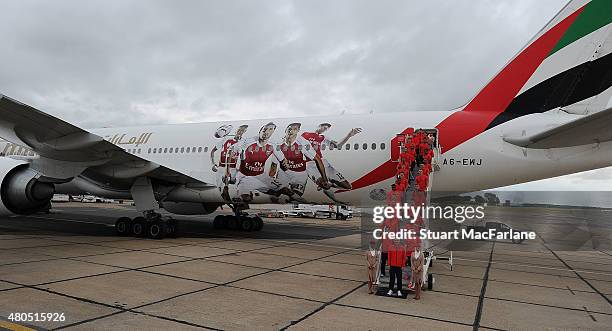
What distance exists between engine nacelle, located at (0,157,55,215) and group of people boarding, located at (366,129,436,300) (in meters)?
11.3

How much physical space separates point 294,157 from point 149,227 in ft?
17.5

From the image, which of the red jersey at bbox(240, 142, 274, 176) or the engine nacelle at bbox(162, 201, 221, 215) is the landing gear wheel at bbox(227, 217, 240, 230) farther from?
the red jersey at bbox(240, 142, 274, 176)

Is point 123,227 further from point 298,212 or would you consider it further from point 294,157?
point 298,212

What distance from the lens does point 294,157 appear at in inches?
497

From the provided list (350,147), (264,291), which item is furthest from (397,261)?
(350,147)

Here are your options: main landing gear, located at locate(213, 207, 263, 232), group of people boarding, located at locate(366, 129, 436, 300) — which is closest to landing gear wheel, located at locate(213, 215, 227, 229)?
main landing gear, located at locate(213, 207, 263, 232)

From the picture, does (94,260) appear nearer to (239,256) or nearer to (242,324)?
(239,256)

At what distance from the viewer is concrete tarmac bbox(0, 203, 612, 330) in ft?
16.8

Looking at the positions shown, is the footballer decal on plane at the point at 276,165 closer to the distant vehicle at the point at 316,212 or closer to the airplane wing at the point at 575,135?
the airplane wing at the point at 575,135

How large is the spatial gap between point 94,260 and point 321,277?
197 inches

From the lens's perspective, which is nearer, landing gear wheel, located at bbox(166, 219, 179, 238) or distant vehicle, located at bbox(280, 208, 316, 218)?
landing gear wheel, located at bbox(166, 219, 179, 238)

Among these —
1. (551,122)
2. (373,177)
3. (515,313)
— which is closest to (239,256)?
(373,177)

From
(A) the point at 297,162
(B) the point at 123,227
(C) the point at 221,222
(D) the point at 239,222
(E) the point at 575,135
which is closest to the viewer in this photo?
(E) the point at 575,135

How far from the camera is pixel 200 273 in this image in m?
7.78
